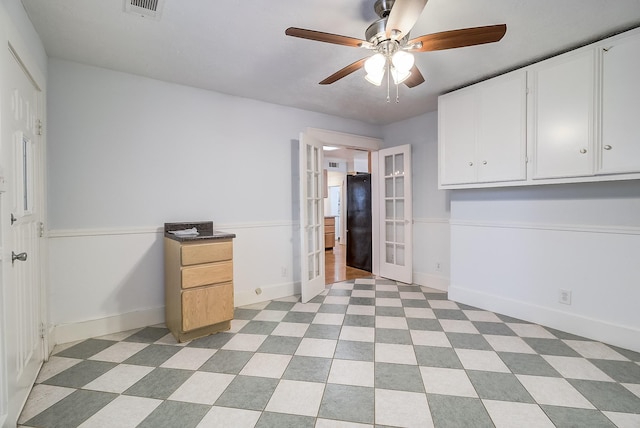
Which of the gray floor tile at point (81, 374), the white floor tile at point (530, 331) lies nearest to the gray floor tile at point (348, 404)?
the gray floor tile at point (81, 374)

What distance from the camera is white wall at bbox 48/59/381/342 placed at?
2502 mm

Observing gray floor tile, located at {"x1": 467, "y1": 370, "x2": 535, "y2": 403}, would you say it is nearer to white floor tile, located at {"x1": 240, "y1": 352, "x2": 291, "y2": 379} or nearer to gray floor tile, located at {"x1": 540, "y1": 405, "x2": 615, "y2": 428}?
gray floor tile, located at {"x1": 540, "y1": 405, "x2": 615, "y2": 428}

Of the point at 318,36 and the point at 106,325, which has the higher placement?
the point at 318,36

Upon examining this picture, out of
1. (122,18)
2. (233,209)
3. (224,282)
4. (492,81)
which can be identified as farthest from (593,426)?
(122,18)

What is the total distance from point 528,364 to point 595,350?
2.27ft

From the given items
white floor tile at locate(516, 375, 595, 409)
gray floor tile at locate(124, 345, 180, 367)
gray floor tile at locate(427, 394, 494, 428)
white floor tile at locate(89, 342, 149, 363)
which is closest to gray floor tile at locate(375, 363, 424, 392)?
gray floor tile at locate(427, 394, 494, 428)

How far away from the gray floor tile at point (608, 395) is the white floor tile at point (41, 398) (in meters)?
3.14

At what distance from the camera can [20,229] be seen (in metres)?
1.75

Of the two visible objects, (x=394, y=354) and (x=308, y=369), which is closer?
(x=308, y=369)

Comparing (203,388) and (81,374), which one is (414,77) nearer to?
(203,388)

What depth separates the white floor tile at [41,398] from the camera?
64.0 inches

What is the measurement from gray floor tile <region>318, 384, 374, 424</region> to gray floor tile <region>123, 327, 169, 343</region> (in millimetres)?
1669

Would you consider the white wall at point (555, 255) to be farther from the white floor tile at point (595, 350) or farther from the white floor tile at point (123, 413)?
the white floor tile at point (123, 413)

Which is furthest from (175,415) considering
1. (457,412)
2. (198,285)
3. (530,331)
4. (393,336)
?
(530,331)
